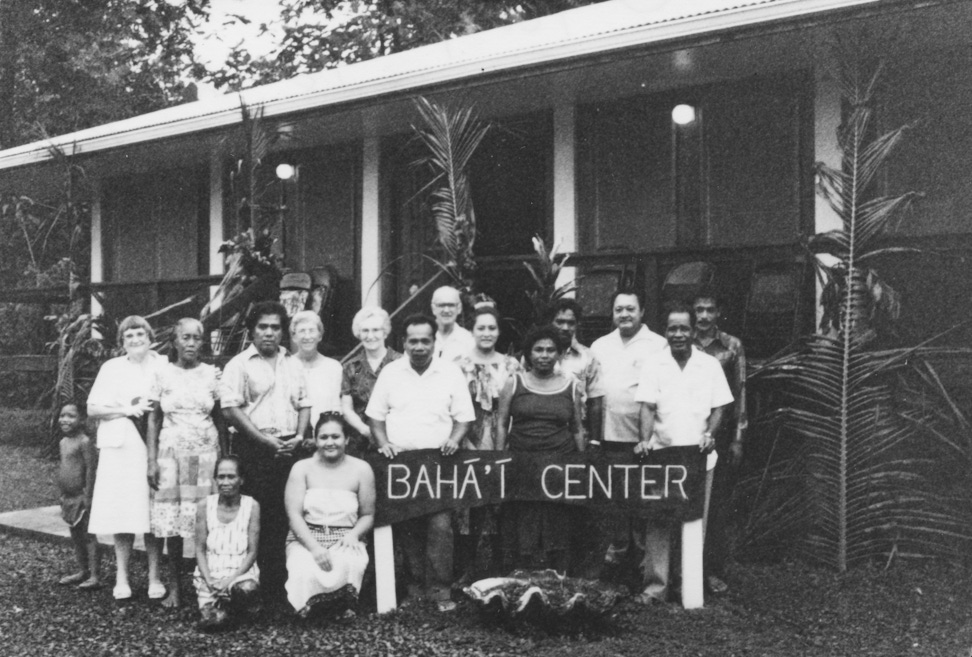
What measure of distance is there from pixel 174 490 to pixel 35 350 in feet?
44.2

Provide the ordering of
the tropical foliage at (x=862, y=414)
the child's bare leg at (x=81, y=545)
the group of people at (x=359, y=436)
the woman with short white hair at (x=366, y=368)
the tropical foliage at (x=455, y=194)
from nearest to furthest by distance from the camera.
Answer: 1. the group of people at (x=359, y=436)
2. the woman with short white hair at (x=366, y=368)
3. the tropical foliage at (x=862, y=414)
4. the child's bare leg at (x=81, y=545)
5. the tropical foliage at (x=455, y=194)

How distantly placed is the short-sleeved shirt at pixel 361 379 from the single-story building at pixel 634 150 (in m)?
2.46

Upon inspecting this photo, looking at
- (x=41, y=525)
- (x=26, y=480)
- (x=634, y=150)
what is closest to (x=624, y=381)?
(x=634, y=150)

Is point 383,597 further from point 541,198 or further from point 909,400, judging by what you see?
point 541,198

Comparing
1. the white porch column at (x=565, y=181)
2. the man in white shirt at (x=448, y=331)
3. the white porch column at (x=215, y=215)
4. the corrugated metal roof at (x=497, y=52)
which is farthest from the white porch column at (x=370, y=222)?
the man in white shirt at (x=448, y=331)

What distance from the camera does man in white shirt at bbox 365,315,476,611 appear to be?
536cm

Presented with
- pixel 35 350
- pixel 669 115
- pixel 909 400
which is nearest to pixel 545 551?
pixel 909 400

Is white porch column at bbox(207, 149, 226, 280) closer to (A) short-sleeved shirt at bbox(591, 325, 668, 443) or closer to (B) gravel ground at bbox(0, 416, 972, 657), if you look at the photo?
(B) gravel ground at bbox(0, 416, 972, 657)

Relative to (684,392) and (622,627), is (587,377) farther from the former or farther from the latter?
(622,627)

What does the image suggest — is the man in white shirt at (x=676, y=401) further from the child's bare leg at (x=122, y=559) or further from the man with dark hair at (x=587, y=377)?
the child's bare leg at (x=122, y=559)

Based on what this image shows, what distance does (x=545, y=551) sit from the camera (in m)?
5.37

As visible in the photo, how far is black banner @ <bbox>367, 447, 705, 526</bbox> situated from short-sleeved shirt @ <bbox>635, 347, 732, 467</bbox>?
0.41ft

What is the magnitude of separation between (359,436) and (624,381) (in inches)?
62.1

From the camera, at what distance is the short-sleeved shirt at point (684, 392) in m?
5.26
